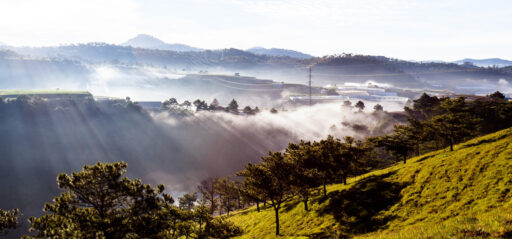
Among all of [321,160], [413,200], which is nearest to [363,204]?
[413,200]

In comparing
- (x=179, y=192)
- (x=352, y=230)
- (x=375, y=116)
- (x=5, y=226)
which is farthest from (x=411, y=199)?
(x=375, y=116)

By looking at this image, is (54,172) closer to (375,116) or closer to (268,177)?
(268,177)

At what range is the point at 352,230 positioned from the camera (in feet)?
131

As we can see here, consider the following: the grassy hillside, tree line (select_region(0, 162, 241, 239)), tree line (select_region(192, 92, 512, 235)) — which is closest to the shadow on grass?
the grassy hillside

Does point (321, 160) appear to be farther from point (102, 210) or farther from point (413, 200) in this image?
point (102, 210)

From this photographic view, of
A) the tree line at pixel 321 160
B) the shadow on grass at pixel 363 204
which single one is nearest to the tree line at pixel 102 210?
the tree line at pixel 321 160

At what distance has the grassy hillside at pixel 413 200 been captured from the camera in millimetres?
33781

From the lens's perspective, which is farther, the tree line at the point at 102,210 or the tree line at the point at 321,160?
the tree line at the point at 321,160

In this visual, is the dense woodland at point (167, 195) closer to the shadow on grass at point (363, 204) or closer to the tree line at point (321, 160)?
the tree line at point (321, 160)

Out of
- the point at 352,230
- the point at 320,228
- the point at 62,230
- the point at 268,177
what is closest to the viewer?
the point at 62,230

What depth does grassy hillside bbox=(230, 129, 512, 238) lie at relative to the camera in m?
33.8

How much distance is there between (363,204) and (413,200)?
776cm

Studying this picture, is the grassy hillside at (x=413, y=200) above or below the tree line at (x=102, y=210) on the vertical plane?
below

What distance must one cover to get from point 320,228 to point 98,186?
3274 centimetres
